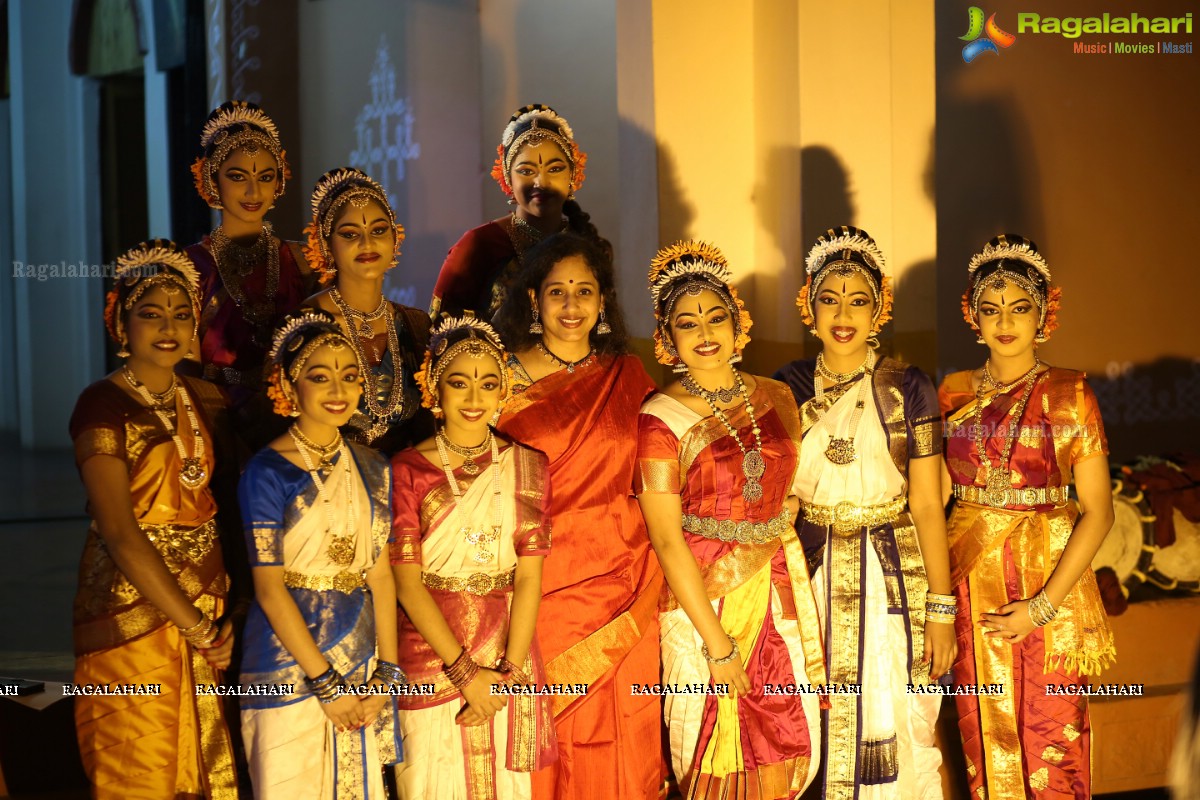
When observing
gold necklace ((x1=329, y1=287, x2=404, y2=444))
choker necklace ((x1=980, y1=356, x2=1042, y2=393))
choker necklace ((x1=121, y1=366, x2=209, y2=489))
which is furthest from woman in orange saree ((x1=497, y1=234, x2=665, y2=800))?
choker necklace ((x1=980, y1=356, x2=1042, y2=393))

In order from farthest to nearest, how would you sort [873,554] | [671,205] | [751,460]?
[671,205] < [873,554] < [751,460]

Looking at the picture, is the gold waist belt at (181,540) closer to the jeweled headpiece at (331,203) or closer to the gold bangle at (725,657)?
the jeweled headpiece at (331,203)

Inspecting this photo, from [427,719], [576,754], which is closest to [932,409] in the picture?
[576,754]

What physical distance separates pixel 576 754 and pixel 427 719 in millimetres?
463

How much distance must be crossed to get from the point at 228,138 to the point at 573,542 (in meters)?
1.68

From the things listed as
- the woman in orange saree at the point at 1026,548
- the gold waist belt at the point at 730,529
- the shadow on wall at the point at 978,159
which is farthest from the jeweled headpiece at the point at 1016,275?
the shadow on wall at the point at 978,159

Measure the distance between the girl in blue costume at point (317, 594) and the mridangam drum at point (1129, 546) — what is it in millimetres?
2774

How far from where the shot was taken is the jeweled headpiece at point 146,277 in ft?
10.6

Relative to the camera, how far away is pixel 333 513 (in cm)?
304

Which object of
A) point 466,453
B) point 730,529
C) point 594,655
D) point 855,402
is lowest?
point 594,655

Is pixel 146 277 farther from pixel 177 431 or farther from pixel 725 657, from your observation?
pixel 725 657

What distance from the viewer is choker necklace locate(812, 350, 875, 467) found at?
3465 mm

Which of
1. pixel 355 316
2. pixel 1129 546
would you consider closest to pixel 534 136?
pixel 355 316

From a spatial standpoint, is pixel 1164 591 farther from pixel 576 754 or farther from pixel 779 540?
pixel 576 754
